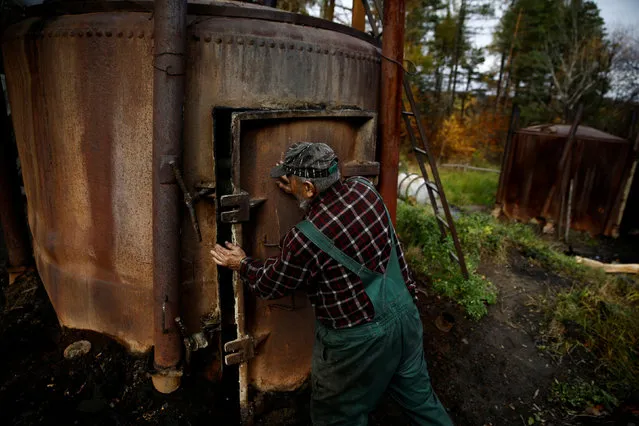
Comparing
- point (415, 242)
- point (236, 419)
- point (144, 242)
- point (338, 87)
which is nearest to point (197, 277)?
point (144, 242)

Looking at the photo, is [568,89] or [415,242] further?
[568,89]

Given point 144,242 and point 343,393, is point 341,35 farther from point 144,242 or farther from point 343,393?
point 343,393

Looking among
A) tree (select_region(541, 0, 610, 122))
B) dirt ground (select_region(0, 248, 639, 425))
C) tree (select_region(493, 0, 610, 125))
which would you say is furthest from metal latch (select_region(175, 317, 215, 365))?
tree (select_region(541, 0, 610, 122))

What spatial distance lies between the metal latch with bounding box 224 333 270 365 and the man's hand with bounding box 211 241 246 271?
0.74 metres

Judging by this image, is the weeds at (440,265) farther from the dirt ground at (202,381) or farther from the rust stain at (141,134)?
the rust stain at (141,134)

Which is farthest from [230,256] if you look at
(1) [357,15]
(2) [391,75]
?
(1) [357,15]

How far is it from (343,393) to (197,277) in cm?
144

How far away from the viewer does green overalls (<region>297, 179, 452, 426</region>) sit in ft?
7.57

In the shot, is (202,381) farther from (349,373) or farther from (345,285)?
(345,285)

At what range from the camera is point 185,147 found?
2.73 metres

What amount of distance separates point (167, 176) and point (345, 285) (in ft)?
4.70

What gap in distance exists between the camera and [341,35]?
10.7ft

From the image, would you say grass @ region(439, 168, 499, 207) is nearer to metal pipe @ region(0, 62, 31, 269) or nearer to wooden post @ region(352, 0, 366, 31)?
wooden post @ region(352, 0, 366, 31)

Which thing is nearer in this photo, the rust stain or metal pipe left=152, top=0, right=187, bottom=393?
metal pipe left=152, top=0, right=187, bottom=393
